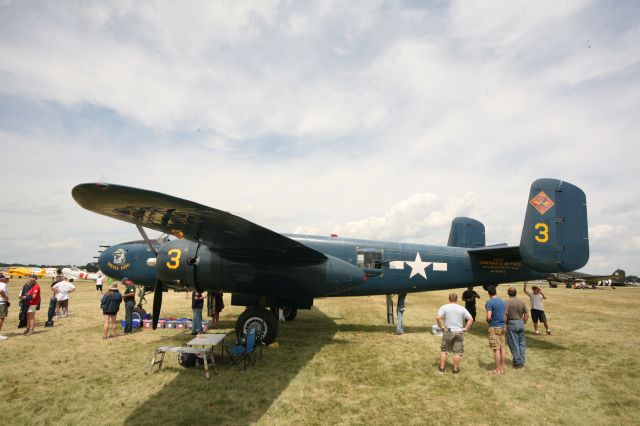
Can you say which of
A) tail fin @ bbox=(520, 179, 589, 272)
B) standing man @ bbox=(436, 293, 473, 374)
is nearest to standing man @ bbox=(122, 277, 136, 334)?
Result: standing man @ bbox=(436, 293, 473, 374)

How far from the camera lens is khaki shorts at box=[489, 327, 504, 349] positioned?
23.1 feet

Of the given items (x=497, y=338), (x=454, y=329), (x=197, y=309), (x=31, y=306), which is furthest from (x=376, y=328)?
(x=31, y=306)

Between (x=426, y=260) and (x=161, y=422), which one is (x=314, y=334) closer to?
(x=426, y=260)

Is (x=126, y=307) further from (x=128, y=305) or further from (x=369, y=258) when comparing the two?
(x=369, y=258)

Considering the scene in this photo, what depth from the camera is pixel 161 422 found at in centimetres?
474

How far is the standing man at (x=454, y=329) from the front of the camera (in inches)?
275

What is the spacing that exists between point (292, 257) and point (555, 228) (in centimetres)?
762

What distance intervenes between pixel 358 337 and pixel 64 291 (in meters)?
11.5

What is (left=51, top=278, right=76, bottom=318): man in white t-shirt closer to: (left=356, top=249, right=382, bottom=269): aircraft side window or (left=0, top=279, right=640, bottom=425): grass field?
(left=0, top=279, right=640, bottom=425): grass field

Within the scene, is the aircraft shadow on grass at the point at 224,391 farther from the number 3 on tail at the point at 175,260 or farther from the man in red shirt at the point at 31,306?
the man in red shirt at the point at 31,306

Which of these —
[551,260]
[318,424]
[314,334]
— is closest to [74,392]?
[318,424]

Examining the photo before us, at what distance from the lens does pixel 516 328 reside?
24.8 feet

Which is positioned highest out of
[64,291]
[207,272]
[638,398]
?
[207,272]

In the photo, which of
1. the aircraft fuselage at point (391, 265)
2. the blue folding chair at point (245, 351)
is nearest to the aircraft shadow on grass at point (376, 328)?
the aircraft fuselage at point (391, 265)
